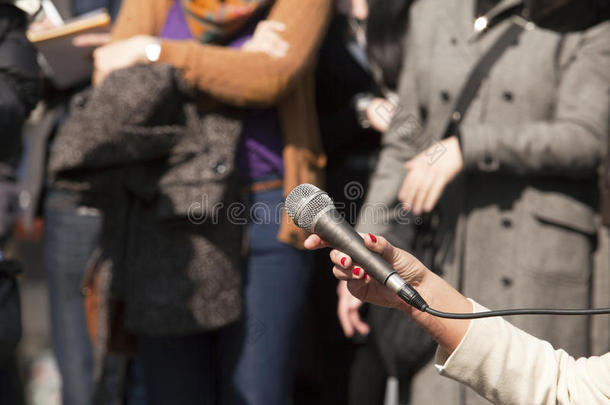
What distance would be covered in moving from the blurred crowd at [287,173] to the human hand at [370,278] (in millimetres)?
710

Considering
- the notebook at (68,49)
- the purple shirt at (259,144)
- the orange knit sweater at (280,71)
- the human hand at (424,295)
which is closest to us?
the human hand at (424,295)

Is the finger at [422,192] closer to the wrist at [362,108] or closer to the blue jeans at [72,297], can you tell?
the wrist at [362,108]

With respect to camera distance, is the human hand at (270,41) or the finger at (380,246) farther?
the human hand at (270,41)

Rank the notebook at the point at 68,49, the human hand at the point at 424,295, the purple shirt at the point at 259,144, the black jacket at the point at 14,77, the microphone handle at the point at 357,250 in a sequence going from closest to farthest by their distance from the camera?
the microphone handle at the point at 357,250 → the human hand at the point at 424,295 → the black jacket at the point at 14,77 → the purple shirt at the point at 259,144 → the notebook at the point at 68,49

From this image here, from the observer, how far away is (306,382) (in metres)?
3.17

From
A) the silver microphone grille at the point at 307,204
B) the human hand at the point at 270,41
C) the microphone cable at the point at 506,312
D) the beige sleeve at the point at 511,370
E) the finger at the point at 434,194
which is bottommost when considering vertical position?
the beige sleeve at the point at 511,370

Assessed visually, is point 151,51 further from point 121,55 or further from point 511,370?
point 511,370

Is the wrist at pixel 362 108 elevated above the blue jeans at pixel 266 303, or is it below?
above

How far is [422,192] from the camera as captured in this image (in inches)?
87.3

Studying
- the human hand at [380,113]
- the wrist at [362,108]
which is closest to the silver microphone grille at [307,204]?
the human hand at [380,113]

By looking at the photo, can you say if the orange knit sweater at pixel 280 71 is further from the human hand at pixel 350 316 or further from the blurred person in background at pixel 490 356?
the blurred person in background at pixel 490 356

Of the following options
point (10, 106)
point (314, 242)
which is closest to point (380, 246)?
point (314, 242)

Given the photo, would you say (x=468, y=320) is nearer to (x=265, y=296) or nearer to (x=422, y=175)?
(x=422, y=175)

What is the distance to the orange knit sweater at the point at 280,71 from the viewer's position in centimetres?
235
